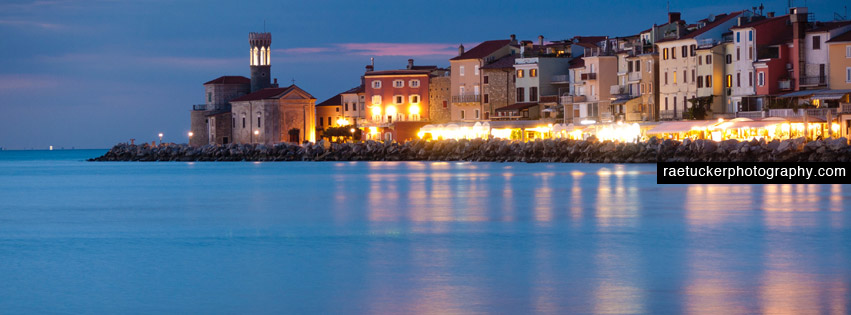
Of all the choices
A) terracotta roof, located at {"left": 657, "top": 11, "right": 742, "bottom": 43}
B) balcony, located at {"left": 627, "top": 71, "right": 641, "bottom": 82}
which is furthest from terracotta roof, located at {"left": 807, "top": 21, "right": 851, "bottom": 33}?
balcony, located at {"left": 627, "top": 71, "right": 641, "bottom": 82}

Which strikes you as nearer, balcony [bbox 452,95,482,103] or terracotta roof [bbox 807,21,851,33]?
terracotta roof [bbox 807,21,851,33]

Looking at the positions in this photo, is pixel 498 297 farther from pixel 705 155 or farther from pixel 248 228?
pixel 705 155

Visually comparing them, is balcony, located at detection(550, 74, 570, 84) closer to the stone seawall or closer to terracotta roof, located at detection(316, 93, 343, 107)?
the stone seawall

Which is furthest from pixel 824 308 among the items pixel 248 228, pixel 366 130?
pixel 366 130

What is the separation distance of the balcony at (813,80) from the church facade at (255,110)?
43.4 meters

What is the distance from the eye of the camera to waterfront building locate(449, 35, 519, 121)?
236 ft

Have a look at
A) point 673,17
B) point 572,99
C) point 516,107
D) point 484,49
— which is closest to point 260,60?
point 484,49

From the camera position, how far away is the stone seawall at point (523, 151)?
40.6 m

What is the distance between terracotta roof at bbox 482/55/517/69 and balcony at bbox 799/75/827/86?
24.2m

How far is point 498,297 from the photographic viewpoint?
36.3 feet

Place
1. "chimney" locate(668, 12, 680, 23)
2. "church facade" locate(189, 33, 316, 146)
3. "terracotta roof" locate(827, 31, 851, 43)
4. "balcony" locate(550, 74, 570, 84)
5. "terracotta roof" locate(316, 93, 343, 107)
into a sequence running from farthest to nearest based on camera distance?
"terracotta roof" locate(316, 93, 343, 107) → "church facade" locate(189, 33, 316, 146) → "balcony" locate(550, 74, 570, 84) → "chimney" locate(668, 12, 680, 23) → "terracotta roof" locate(827, 31, 851, 43)

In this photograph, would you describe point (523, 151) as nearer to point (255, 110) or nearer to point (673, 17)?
point (673, 17)

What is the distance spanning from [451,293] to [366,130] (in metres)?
69.7

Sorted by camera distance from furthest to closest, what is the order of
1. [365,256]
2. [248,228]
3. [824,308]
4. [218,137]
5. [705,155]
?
1. [218,137]
2. [705,155]
3. [248,228]
4. [365,256]
5. [824,308]
